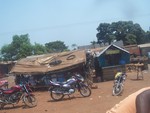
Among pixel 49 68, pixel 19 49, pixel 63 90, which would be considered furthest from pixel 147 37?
pixel 63 90

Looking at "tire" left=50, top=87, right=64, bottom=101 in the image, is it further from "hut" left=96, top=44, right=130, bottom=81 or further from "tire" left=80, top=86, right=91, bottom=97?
"hut" left=96, top=44, right=130, bottom=81

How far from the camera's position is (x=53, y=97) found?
15023 mm

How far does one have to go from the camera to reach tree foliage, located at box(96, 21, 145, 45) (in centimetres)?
6088

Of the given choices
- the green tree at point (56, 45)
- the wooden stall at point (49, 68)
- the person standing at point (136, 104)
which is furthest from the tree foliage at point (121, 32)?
the person standing at point (136, 104)

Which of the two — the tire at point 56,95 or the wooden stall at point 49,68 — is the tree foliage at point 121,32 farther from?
the tire at point 56,95

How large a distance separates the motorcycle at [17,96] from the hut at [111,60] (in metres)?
9.34

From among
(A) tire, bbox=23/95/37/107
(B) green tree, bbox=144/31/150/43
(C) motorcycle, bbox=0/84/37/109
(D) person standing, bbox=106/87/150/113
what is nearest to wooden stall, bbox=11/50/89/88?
(C) motorcycle, bbox=0/84/37/109

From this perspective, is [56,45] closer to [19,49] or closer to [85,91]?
[19,49]

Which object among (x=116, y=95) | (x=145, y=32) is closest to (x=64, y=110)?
(x=116, y=95)

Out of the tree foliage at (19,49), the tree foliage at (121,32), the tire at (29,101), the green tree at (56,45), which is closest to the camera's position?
the tire at (29,101)

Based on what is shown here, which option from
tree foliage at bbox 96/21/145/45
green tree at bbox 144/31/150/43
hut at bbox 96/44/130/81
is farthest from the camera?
green tree at bbox 144/31/150/43

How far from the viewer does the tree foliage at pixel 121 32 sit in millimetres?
60884

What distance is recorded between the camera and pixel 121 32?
2542 inches

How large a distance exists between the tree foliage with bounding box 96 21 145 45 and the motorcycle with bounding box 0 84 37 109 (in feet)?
153
